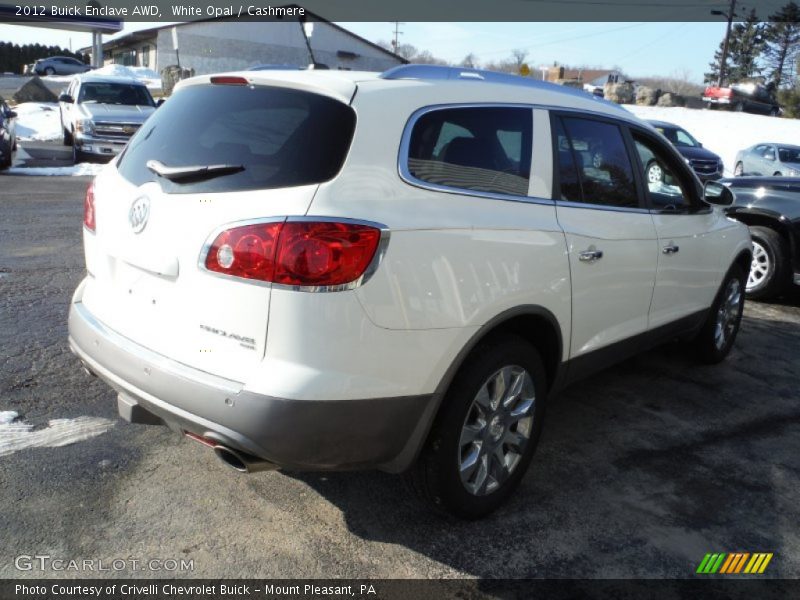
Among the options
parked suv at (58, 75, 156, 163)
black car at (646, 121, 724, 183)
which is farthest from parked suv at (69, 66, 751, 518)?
black car at (646, 121, 724, 183)

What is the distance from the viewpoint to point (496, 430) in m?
3.10

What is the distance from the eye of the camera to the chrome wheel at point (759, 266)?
7.39 m

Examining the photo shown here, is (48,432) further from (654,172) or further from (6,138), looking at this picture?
(6,138)

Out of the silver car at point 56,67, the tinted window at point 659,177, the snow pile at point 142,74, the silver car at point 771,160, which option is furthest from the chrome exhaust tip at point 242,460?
the silver car at point 56,67

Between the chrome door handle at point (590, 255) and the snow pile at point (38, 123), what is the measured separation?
22.4 metres

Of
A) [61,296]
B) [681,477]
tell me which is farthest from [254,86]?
[61,296]

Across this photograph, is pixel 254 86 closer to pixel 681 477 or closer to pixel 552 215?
pixel 552 215

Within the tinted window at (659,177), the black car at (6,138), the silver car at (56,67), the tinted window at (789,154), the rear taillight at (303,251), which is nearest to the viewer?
the rear taillight at (303,251)

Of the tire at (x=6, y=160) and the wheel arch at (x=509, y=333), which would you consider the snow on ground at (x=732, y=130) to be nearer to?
the tire at (x=6, y=160)

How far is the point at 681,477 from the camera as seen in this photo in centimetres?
365

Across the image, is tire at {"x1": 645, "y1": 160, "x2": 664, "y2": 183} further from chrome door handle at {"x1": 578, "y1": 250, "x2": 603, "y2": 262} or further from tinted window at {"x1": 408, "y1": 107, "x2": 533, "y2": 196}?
tinted window at {"x1": 408, "y1": 107, "x2": 533, "y2": 196}

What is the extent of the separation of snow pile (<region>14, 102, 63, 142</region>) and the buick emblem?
862 inches

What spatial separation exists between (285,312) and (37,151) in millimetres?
19010

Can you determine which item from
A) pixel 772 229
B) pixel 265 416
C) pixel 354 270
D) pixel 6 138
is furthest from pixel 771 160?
pixel 265 416
